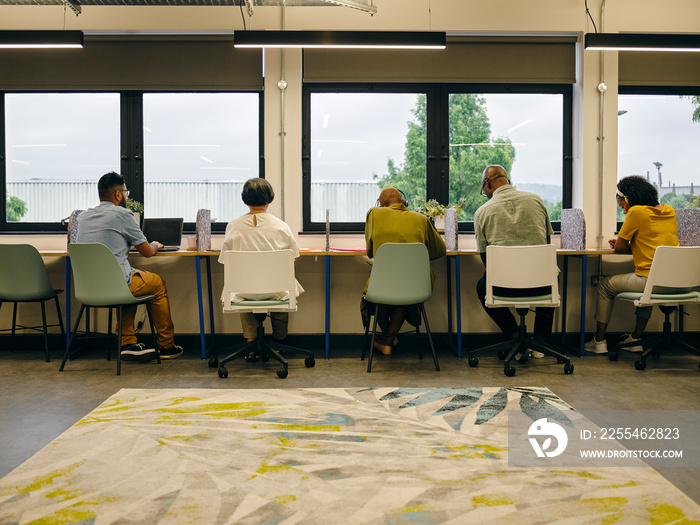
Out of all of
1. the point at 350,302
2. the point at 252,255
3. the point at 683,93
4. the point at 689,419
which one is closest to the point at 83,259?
the point at 252,255

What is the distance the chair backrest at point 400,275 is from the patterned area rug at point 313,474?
0.95 m

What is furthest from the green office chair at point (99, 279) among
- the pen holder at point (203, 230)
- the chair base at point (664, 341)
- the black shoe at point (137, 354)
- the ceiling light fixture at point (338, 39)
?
the chair base at point (664, 341)

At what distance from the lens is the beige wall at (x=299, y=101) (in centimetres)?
476

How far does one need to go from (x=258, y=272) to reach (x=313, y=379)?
30.0 inches

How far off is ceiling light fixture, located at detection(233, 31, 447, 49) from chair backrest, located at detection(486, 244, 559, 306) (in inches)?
68.9

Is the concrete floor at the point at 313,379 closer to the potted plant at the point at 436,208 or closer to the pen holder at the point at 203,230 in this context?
the pen holder at the point at 203,230

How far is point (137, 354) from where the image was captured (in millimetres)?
4051

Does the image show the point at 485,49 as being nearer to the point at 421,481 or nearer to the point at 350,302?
the point at 350,302

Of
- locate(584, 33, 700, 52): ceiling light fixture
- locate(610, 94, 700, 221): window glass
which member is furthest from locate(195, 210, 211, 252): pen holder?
locate(610, 94, 700, 221): window glass

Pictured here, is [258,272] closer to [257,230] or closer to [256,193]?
[257,230]

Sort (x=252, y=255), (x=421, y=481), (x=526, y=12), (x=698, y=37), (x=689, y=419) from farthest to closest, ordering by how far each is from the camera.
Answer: (x=526, y=12) → (x=698, y=37) → (x=252, y=255) → (x=689, y=419) → (x=421, y=481)

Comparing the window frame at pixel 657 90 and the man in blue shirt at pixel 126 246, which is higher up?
the window frame at pixel 657 90

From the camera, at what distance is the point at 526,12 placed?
15.7 feet

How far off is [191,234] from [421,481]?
141 inches
